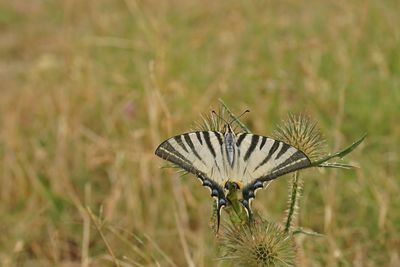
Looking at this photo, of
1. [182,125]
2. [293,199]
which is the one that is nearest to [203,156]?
[293,199]

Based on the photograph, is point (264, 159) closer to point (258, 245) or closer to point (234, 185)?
point (234, 185)

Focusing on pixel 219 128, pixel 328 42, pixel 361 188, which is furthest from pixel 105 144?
pixel 219 128

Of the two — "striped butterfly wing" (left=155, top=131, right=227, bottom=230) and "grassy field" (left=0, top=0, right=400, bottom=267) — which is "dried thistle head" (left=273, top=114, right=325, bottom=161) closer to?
"striped butterfly wing" (left=155, top=131, right=227, bottom=230)

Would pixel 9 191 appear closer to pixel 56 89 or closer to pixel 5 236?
pixel 5 236

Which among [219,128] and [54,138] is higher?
[54,138]

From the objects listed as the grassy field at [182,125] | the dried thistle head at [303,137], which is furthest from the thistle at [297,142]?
the grassy field at [182,125]

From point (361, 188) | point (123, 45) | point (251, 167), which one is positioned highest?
point (123, 45)

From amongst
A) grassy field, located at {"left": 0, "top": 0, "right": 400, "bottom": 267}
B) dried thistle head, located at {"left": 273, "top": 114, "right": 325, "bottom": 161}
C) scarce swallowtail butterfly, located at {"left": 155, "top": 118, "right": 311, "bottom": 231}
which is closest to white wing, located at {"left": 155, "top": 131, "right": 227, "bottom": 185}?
scarce swallowtail butterfly, located at {"left": 155, "top": 118, "right": 311, "bottom": 231}
